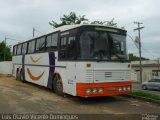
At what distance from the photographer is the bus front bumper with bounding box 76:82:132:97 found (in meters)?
11.6

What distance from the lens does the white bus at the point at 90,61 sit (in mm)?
11711

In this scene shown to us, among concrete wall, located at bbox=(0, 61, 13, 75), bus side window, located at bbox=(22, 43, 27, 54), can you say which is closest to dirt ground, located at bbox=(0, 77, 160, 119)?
bus side window, located at bbox=(22, 43, 27, 54)

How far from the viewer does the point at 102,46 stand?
1216 cm

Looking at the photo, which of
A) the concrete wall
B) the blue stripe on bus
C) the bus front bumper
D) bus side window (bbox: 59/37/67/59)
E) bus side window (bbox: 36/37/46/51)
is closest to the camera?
the bus front bumper

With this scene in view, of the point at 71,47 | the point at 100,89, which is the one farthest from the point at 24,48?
the point at 100,89

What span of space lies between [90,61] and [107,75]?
1053 mm

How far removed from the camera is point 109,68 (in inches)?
478

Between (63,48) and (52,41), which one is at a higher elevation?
(52,41)

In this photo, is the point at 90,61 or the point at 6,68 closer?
the point at 90,61

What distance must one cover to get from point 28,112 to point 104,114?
268 centimetres

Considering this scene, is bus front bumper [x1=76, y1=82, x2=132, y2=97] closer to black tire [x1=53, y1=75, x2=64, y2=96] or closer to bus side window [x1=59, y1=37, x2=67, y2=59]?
bus side window [x1=59, y1=37, x2=67, y2=59]

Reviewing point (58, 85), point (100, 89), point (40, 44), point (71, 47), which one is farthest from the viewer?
point (40, 44)

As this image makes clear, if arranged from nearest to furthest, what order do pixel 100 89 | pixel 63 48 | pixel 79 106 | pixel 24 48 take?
pixel 79 106 < pixel 100 89 < pixel 63 48 < pixel 24 48

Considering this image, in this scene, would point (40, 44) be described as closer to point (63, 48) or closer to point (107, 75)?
point (63, 48)
